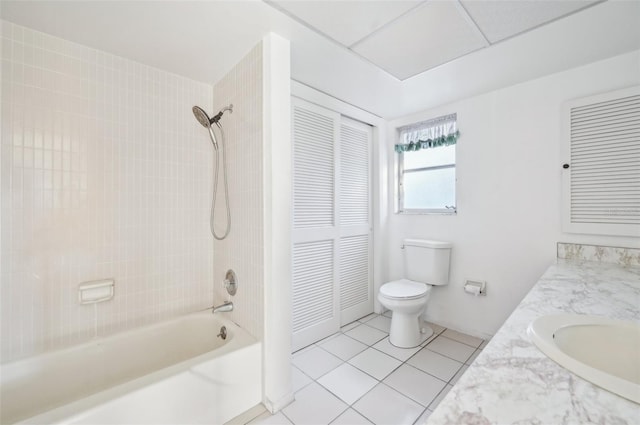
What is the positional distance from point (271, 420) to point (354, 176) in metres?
2.05

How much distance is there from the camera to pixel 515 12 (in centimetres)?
127

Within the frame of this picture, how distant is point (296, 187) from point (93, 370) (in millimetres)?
1679

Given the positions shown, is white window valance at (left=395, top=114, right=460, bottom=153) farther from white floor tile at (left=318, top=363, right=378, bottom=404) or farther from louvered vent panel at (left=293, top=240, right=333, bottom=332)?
white floor tile at (left=318, top=363, right=378, bottom=404)

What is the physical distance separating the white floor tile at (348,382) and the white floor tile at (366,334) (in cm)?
42

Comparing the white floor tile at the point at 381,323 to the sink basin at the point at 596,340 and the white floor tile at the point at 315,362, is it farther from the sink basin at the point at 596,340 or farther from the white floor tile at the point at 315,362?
the sink basin at the point at 596,340

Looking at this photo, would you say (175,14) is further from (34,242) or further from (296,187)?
(34,242)

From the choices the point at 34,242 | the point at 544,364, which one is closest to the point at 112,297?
the point at 34,242

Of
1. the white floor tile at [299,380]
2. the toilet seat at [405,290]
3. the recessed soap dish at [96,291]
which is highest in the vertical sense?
the recessed soap dish at [96,291]

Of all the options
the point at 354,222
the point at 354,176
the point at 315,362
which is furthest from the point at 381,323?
the point at 354,176

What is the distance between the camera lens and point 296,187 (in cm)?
212

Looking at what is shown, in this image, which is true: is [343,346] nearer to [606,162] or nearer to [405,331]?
[405,331]

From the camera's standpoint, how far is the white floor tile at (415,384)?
1574 mm

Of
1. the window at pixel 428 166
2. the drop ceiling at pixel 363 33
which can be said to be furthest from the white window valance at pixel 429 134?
the drop ceiling at pixel 363 33

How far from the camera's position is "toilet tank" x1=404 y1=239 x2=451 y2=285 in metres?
2.34
